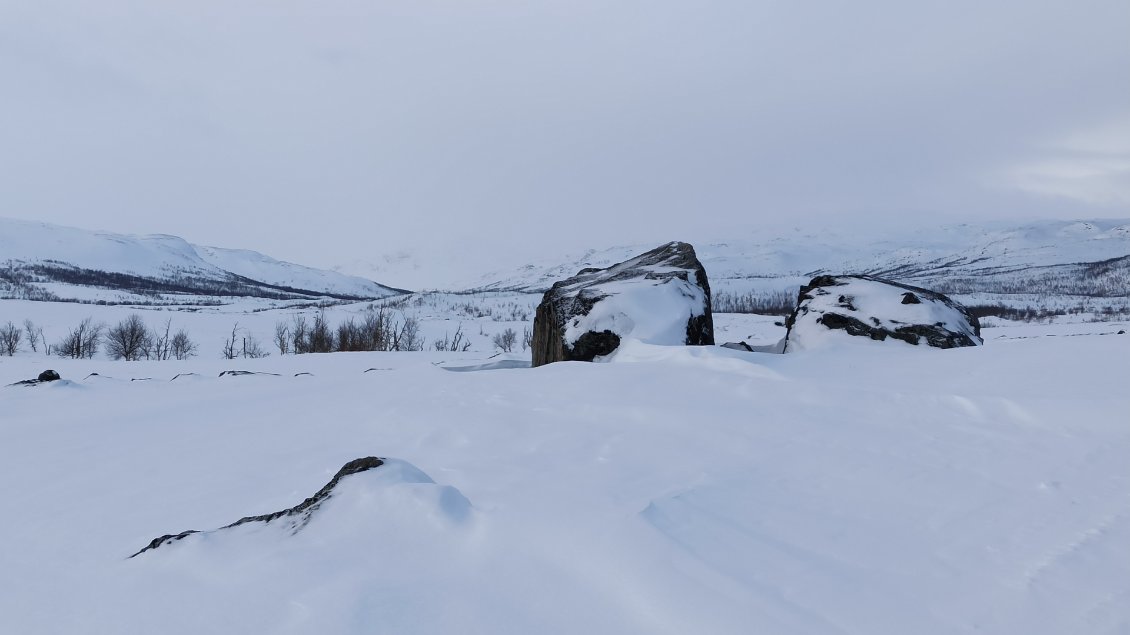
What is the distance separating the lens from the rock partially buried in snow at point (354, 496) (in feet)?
6.93

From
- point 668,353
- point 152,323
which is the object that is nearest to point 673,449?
point 668,353

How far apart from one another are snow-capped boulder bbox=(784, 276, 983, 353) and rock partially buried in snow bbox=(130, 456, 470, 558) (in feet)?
16.9

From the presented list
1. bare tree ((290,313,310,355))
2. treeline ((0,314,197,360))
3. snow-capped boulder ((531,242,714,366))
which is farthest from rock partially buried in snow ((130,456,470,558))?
treeline ((0,314,197,360))

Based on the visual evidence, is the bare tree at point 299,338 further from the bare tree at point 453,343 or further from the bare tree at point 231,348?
the bare tree at point 453,343

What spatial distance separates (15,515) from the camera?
288 cm

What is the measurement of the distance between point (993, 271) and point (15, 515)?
651 ft

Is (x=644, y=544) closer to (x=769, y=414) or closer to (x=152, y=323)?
(x=769, y=414)

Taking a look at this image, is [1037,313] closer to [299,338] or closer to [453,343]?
[453,343]

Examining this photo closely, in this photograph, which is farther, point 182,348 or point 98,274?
point 98,274

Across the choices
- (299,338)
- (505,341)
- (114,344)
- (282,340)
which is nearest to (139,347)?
(114,344)

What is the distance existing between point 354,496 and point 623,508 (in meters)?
0.96

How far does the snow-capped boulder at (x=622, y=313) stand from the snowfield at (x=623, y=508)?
7.23 feet

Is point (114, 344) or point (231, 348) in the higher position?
point (231, 348)

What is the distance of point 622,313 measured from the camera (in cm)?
701
